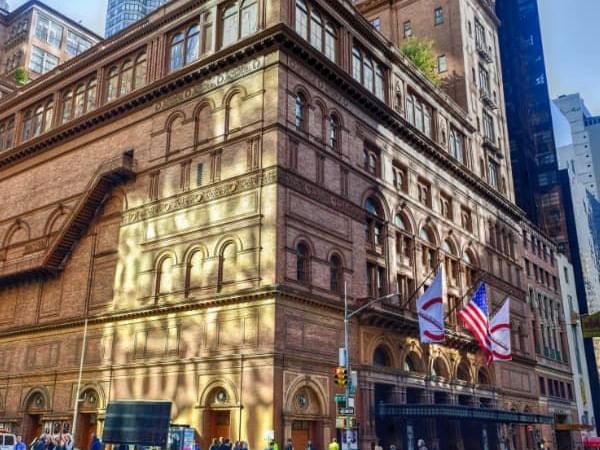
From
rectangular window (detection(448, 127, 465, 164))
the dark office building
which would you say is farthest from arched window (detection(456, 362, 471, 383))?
the dark office building

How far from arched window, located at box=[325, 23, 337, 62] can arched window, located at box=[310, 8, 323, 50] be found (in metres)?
0.62

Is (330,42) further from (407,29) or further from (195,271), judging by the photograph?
(407,29)

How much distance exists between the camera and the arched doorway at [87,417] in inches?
1503

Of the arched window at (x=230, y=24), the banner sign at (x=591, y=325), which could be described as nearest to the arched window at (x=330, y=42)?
the arched window at (x=230, y=24)

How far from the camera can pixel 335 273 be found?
37.2 meters

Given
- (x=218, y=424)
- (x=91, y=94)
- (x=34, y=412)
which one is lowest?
(x=218, y=424)

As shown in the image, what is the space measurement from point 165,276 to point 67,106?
67.4 ft

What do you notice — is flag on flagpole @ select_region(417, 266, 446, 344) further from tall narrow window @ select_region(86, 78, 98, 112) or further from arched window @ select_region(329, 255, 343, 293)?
tall narrow window @ select_region(86, 78, 98, 112)

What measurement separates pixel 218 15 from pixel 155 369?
21.8 metres

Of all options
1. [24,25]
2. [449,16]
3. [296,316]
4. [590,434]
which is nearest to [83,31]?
[24,25]

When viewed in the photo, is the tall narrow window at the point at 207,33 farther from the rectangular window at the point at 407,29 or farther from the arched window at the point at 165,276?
the rectangular window at the point at 407,29

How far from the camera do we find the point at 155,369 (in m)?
35.5

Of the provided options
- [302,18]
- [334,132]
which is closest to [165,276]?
[334,132]

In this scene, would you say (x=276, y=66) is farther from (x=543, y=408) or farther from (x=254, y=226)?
(x=543, y=408)
